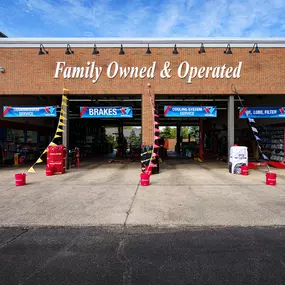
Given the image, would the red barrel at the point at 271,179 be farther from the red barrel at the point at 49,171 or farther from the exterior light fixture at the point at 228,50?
the red barrel at the point at 49,171

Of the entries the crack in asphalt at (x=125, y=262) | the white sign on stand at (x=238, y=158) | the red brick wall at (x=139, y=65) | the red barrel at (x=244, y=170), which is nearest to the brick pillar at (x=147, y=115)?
the red brick wall at (x=139, y=65)

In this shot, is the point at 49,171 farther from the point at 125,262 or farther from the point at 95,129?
the point at 95,129

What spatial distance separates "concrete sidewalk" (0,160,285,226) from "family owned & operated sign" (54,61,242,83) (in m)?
6.63

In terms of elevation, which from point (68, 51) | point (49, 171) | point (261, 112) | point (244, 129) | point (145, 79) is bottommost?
point (49, 171)

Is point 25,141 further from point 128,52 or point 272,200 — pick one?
point 272,200

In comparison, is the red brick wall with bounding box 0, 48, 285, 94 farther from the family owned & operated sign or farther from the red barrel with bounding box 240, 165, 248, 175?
the red barrel with bounding box 240, 165, 248, 175

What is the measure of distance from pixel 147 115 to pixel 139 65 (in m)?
2.90

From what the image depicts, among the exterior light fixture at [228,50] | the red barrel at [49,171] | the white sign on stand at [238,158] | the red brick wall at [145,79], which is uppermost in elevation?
the exterior light fixture at [228,50]

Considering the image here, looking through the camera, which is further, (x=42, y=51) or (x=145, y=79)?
(x=145, y=79)

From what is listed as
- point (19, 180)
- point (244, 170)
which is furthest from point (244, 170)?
point (19, 180)

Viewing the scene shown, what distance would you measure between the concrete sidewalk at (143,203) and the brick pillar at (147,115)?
4163 millimetres

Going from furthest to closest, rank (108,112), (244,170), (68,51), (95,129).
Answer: (95,129), (108,112), (68,51), (244,170)

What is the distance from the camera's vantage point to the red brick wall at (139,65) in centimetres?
1323

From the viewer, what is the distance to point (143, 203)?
21.4 feet
